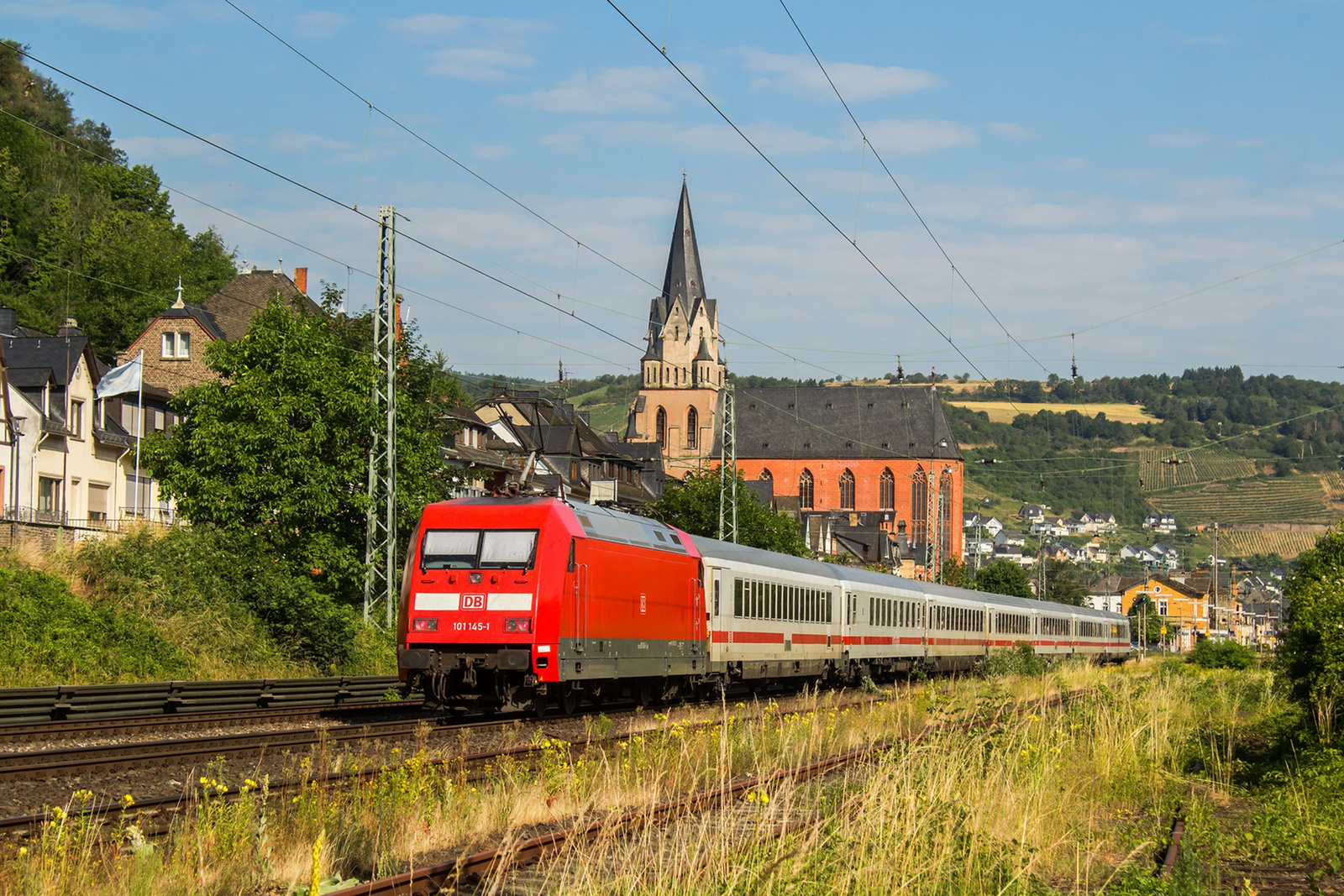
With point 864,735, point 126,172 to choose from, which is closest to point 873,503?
point 126,172

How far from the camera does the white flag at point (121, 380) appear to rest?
4022cm

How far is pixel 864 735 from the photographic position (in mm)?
17531

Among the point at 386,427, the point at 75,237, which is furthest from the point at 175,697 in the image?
the point at 75,237

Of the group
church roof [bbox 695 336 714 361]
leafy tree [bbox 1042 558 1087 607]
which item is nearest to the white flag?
church roof [bbox 695 336 714 361]

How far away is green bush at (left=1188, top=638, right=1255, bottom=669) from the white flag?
4054cm

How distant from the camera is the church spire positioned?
12050cm

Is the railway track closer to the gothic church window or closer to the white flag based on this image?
the white flag

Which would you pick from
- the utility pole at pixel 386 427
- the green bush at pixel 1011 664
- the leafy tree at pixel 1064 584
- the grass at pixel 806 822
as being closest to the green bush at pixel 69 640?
the utility pole at pixel 386 427

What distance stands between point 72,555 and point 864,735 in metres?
16.0

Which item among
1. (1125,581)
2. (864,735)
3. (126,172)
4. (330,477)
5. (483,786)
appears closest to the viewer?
(483,786)

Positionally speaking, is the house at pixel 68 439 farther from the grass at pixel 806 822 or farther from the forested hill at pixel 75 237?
the grass at pixel 806 822

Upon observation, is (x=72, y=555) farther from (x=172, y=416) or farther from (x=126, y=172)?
(x=126, y=172)

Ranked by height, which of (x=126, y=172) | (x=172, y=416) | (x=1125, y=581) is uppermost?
(x=126, y=172)

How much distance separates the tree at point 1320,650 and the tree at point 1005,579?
8934cm
